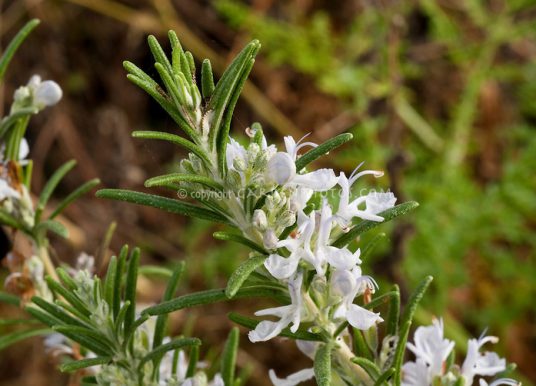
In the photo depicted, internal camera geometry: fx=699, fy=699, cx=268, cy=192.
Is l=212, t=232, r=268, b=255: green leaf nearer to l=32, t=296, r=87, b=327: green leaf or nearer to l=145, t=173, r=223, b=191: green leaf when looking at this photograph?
l=145, t=173, r=223, b=191: green leaf

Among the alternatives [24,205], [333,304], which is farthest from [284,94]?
[333,304]

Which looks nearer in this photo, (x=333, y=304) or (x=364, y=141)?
(x=333, y=304)

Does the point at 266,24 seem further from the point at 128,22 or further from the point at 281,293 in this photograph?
the point at 281,293

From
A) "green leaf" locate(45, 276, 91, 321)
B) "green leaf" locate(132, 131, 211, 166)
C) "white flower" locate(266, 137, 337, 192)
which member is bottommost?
"green leaf" locate(45, 276, 91, 321)

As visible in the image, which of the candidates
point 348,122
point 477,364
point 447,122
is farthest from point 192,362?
point 447,122

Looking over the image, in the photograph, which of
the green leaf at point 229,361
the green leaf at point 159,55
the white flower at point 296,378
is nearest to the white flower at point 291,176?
the green leaf at point 159,55

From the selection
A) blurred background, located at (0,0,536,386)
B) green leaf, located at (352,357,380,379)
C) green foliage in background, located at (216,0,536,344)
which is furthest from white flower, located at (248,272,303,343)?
green foliage in background, located at (216,0,536,344)
